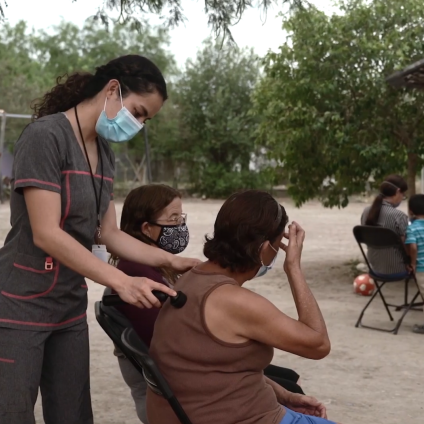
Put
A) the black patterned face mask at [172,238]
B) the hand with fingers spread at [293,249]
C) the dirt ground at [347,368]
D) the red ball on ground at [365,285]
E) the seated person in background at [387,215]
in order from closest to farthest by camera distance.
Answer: the hand with fingers spread at [293,249]
the black patterned face mask at [172,238]
the dirt ground at [347,368]
the seated person in background at [387,215]
the red ball on ground at [365,285]

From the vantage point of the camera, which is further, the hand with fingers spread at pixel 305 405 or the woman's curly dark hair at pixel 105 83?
the hand with fingers spread at pixel 305 405

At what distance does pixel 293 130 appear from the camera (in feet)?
35.1

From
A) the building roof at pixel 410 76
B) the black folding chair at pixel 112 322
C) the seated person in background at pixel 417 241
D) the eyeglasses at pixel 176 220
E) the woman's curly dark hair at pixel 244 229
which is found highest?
the building roof at pixel 410 76

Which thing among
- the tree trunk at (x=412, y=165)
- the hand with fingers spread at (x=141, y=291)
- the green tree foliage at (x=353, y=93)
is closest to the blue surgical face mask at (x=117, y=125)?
the hand with fingers spread at (x=141, y=291)

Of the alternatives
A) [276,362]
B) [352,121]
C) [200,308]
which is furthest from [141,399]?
[352,121]

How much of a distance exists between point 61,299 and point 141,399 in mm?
834

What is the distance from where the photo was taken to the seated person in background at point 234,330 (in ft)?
7.65

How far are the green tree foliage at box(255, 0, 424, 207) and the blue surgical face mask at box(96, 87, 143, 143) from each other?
25.1 ft

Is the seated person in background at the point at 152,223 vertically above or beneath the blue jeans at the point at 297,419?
above

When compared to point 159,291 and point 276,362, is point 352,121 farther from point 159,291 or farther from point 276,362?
point 159,291

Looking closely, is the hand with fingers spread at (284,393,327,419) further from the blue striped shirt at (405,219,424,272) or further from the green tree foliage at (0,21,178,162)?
the green tree foliage at (0,21,178,162)

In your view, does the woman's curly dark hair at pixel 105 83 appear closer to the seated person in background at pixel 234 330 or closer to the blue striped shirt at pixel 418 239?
the seated person in background at pixel 234 330

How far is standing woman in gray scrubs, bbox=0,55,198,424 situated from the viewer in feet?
8.05

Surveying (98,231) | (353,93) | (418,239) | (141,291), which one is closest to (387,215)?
(418,239)
